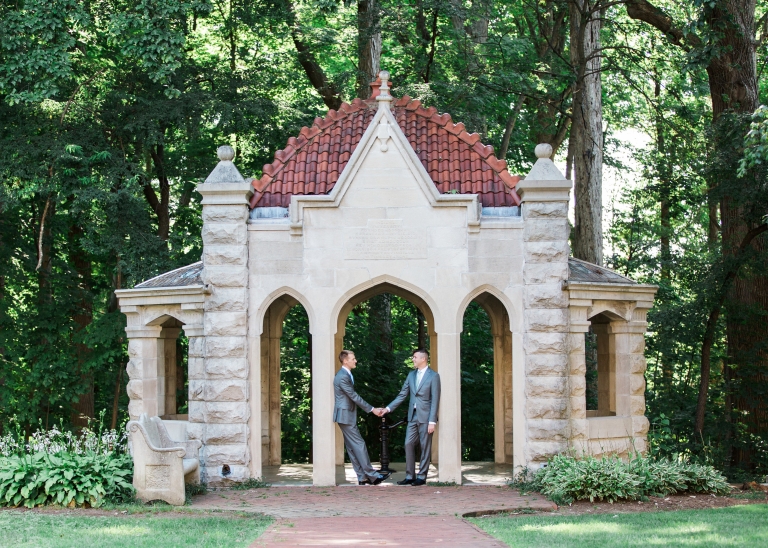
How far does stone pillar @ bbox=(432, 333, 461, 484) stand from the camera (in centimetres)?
1380

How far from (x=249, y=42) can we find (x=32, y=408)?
9.67m

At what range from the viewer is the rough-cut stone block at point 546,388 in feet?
45.1

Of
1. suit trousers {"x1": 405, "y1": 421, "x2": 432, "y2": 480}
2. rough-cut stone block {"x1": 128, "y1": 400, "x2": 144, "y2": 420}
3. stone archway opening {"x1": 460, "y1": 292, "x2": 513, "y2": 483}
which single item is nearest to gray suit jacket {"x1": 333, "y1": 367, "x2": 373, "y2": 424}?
suit trousers {"x1": 405, "y1": 421, "x2": 432, "y2": 480}

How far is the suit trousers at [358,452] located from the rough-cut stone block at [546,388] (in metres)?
2.41

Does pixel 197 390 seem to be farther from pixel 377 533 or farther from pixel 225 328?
pixel 377 533

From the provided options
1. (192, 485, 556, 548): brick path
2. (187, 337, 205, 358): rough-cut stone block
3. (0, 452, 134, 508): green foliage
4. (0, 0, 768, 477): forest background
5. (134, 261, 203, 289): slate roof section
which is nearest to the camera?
(192, 485, 556, 548): brick path

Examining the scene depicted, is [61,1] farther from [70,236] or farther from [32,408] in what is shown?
[32,408]

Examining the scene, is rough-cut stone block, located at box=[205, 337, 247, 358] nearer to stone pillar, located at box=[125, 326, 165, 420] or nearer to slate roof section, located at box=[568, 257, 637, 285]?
stone pillar, located at box=[125, 326, 165, 420]

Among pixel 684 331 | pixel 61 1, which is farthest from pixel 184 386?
pixel 684 331

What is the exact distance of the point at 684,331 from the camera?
772 inches

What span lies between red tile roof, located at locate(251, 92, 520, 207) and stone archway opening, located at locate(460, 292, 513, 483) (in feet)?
9.14

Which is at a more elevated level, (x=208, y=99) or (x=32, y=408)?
(x=208, y=99)

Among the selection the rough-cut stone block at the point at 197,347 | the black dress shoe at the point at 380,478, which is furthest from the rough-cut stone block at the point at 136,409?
the black dress shoe at the point at 380,478

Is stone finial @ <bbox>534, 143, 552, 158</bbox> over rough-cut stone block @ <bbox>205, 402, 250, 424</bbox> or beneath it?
over
